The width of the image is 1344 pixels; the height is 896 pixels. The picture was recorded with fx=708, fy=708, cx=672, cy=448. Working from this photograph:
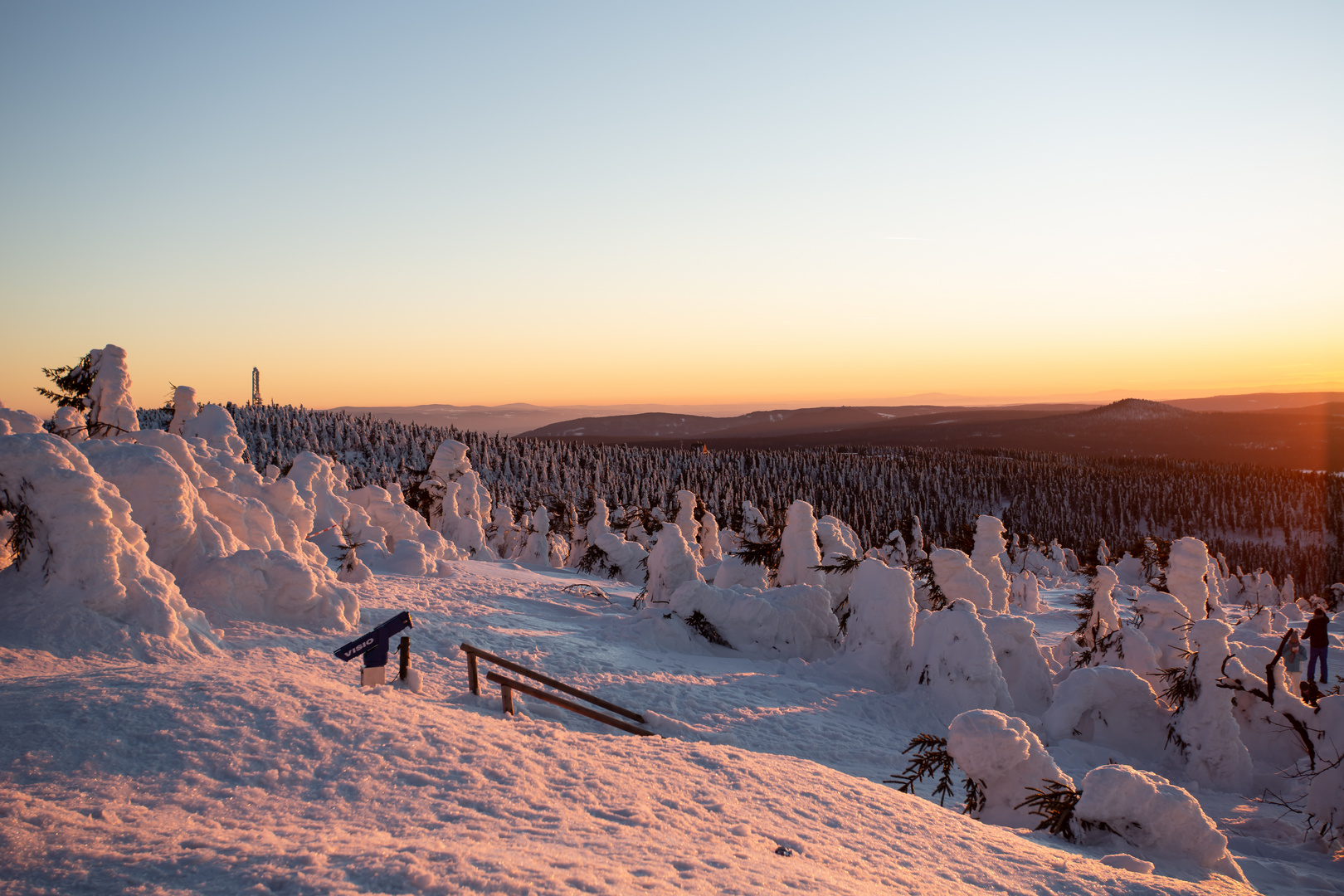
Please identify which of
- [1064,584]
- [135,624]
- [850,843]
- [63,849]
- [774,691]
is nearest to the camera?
[63,849]

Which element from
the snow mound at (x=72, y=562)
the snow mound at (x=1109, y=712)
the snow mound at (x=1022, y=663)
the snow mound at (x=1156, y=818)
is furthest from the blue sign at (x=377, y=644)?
the snow mound at (x=1022, y=663)

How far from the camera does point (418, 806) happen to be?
6.13m

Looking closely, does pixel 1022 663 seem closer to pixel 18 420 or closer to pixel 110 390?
pixel 18 420

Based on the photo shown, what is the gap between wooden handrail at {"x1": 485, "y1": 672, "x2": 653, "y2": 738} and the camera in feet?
29.9

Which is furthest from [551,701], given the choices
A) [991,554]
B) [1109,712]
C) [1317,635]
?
[991,554]

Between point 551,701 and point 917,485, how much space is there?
552 feet

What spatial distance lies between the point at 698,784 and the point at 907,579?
11.0m

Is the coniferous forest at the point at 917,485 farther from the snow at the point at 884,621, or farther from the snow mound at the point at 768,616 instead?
the snow at the point at 884,621

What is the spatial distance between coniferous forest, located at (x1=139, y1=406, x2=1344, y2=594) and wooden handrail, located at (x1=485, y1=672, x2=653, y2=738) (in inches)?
3787

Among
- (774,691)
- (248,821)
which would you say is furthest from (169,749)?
(774,691)

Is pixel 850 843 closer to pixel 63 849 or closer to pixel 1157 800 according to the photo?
pixel 1157 800

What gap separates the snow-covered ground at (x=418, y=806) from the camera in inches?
189

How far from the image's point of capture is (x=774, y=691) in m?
14.9

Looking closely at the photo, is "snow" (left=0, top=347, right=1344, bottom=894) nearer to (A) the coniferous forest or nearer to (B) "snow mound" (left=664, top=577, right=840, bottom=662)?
(B) "snow mound" (left=664, top=577, right=840, bottom=662)
